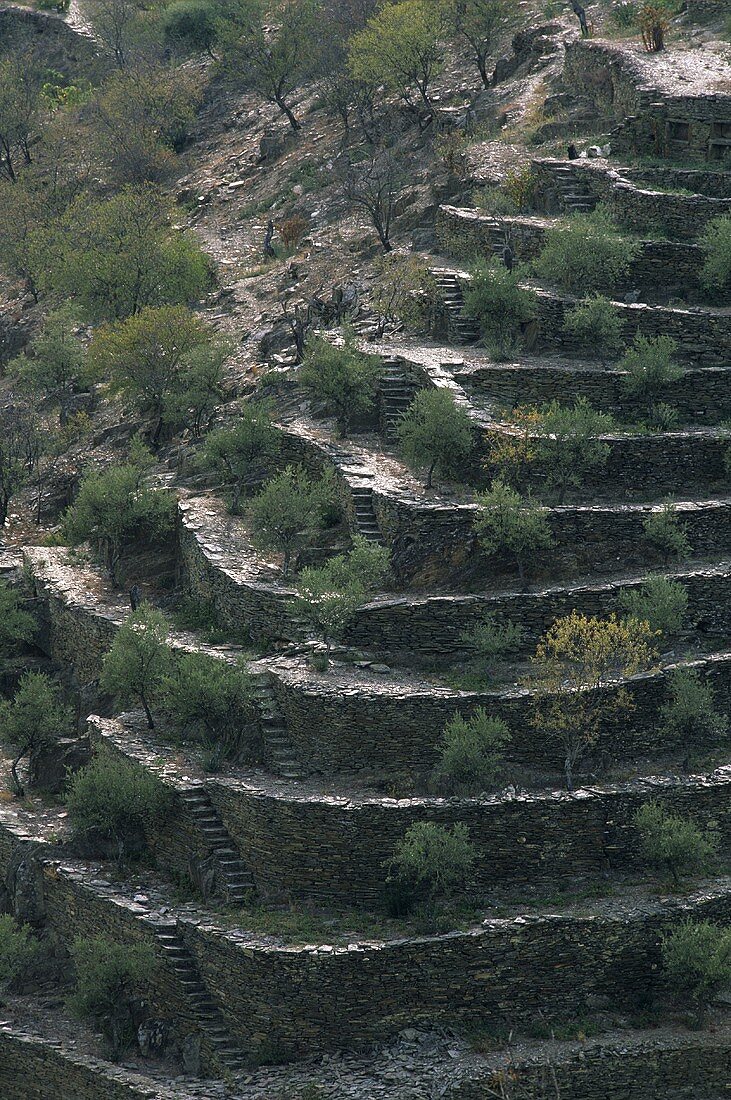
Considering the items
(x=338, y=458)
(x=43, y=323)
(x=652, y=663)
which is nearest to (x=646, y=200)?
(x=338, y=458)

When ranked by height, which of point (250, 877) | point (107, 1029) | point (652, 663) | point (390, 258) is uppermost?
point (390, 258)

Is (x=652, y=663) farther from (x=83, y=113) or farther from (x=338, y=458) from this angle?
(x=83, y=113)

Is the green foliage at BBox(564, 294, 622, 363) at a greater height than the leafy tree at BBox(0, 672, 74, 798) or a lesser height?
Answer: greater

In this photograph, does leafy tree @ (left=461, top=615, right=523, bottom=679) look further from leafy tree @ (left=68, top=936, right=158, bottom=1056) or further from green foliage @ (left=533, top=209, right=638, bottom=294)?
green foliage @ (left=533, top=209, right=638, bottom=294)

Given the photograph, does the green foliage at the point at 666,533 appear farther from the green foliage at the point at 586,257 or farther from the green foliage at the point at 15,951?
the green foliage at the point at 15,951

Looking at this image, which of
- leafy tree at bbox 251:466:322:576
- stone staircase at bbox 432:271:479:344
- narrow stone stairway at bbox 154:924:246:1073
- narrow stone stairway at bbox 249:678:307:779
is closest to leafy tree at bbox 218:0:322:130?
stone staircase at bbox 432:271:479:344
